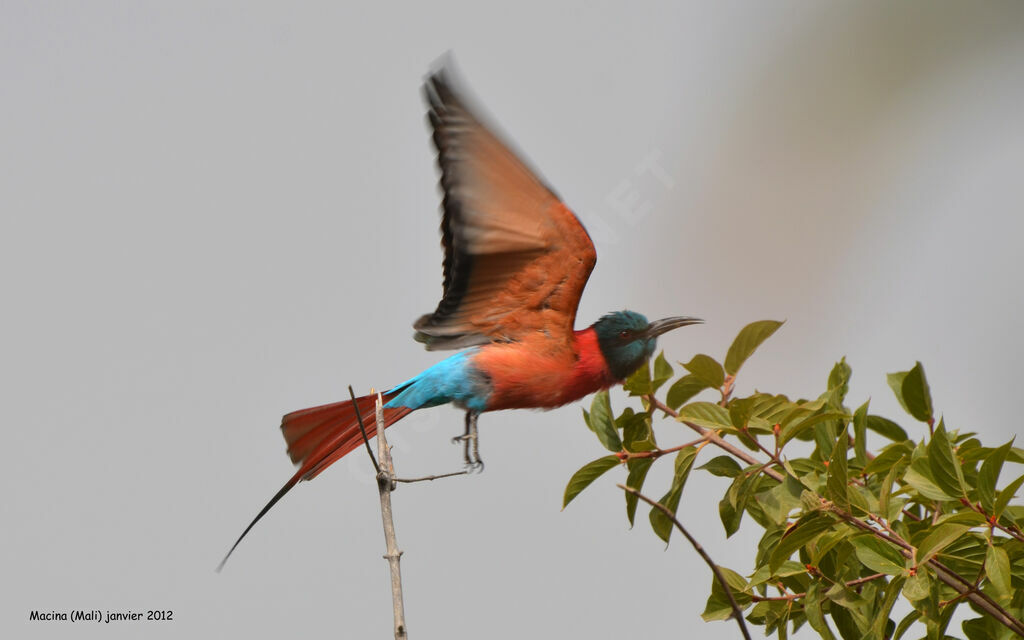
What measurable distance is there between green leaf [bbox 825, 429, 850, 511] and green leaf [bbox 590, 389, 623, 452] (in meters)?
0.36

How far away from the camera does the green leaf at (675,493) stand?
138cm

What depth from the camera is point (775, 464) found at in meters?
1.35

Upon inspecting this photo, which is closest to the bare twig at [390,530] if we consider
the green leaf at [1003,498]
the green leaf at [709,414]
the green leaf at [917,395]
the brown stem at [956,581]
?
the green leaf at [709,414]

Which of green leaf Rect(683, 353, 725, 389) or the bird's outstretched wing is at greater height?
the bird's outstretched wing

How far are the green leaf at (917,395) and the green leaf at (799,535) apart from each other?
0.32m

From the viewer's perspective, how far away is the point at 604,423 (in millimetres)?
1500

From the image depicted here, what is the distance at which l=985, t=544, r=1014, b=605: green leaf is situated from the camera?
1.06 m

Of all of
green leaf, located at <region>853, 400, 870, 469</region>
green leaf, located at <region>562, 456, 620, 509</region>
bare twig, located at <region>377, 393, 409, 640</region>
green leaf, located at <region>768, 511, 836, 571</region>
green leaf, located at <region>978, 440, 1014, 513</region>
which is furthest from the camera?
green leaf, located at <region>562, 456, 620, 509</region>

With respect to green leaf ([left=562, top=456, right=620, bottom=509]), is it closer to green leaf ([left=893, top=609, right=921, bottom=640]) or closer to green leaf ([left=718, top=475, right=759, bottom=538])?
green leaf ([left=718, top=475, right=759, bottom=538])

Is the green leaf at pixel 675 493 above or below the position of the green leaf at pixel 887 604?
above

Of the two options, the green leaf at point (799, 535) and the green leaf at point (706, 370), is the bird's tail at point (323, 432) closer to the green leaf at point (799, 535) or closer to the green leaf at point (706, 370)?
A: the green leaf at point (706, 370)

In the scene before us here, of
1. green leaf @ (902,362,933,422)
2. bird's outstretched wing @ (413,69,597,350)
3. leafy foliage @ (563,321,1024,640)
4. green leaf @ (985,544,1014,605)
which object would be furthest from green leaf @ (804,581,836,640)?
bird's outstretched wing @ (413,69,597,350)

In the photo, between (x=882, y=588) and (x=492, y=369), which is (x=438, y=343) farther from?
(x=882, y=588)

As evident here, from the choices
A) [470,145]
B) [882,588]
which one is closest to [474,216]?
[470,145]
